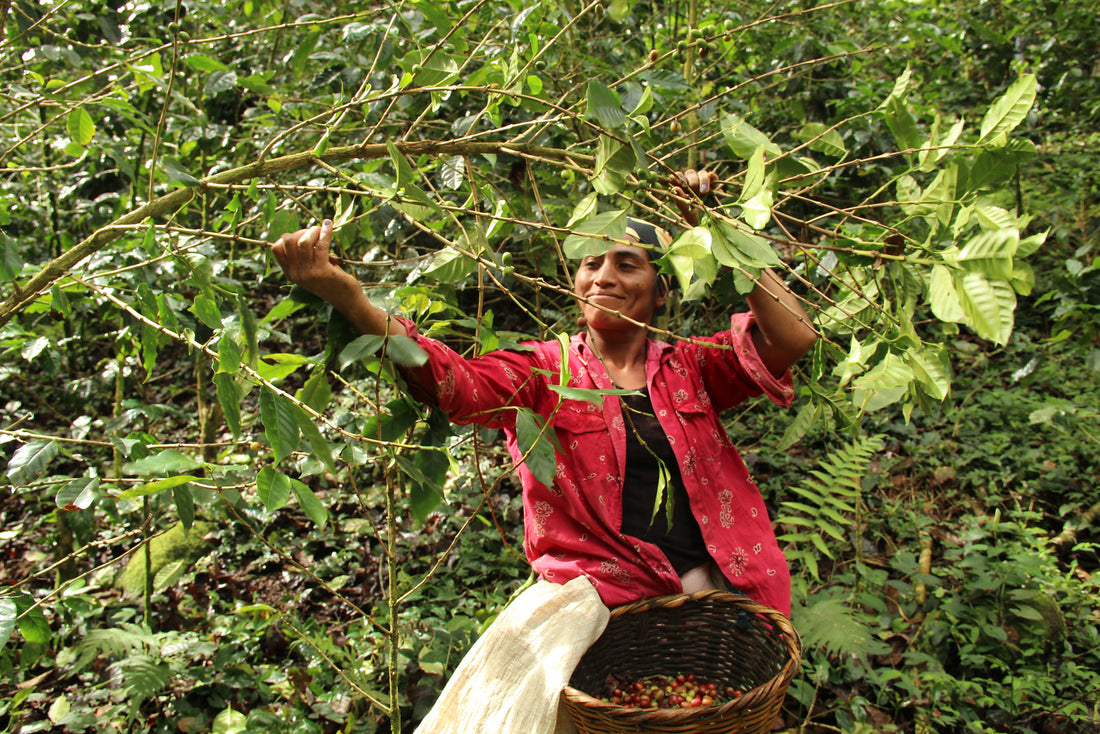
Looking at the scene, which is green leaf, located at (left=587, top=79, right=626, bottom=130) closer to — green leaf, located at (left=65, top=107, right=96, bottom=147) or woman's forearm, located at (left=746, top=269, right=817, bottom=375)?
woman's forearm, located at (left=746, top=269, right=817, bottom=375)

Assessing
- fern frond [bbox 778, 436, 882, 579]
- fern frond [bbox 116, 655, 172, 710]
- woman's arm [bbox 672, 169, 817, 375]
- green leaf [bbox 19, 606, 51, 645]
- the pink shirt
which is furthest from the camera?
fern frond [bbox 778, 436, 882, 579]

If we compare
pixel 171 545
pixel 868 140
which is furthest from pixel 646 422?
pixel 171 545

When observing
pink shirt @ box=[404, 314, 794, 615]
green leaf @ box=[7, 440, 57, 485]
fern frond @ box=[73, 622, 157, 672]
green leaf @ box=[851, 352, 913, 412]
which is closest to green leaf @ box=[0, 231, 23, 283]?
green leaf @ box=[7, 440, 57, 485]

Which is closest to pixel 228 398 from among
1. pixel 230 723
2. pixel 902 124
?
pixel 902 124

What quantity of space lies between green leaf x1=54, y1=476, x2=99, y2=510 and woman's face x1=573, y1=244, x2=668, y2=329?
3.92 feet

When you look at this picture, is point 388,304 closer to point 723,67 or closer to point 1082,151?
point 723,67

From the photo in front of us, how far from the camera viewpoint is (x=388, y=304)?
142 centimetres

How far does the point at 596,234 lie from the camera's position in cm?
103

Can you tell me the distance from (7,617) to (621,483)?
4.22 ft

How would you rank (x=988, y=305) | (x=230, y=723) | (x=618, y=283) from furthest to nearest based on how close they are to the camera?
(x=230, y=723) < (x=618, y=283) < (x=988, y=305)

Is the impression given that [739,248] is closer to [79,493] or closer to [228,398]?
[228,398]

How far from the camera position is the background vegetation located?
3.64 ft

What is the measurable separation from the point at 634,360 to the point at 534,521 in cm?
56

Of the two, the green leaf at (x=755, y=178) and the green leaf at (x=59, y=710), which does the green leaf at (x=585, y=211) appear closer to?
the green leaf at (x=755, y=178)
